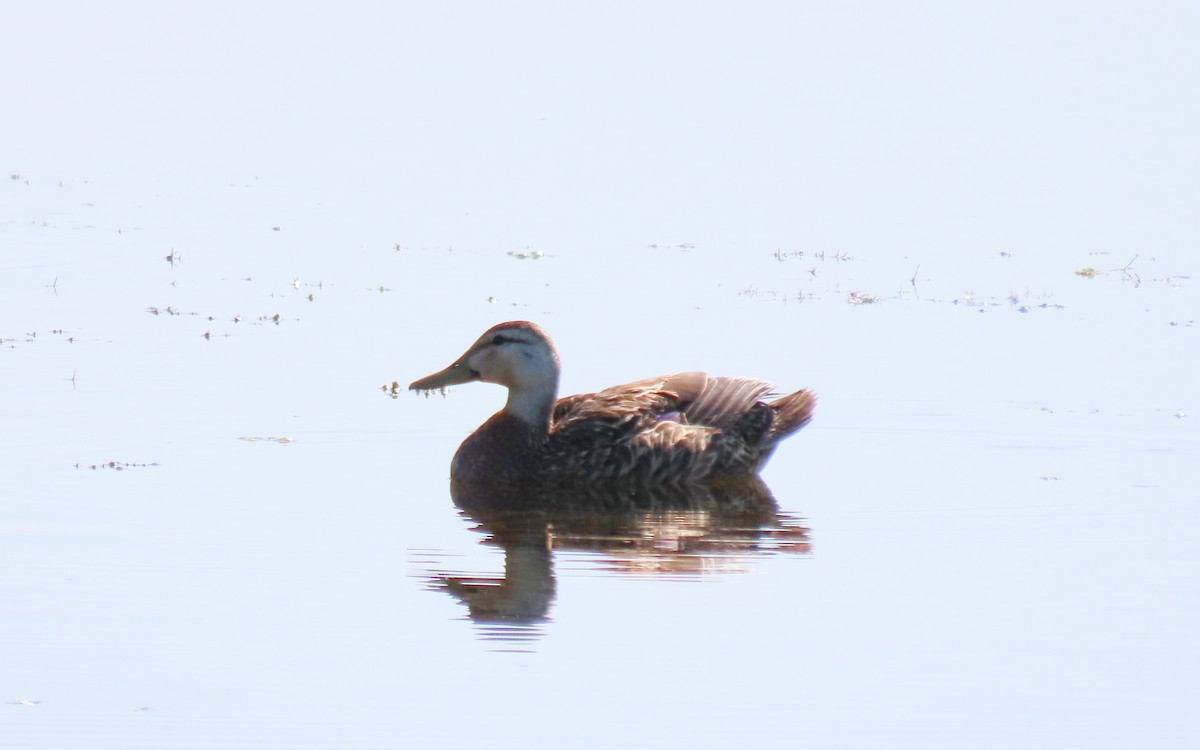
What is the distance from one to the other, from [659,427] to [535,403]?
2.35ft

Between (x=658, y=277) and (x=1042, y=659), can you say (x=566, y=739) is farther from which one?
(x=658, y=277)

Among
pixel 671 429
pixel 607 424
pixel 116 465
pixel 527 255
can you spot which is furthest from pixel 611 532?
pixel 527 255

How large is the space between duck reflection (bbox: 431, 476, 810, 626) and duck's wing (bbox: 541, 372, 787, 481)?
0.13 m

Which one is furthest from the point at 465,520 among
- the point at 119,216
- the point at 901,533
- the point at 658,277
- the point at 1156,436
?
the point at 119,216

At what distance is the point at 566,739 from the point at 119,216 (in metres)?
12.5

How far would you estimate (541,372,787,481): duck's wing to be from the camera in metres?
12.4

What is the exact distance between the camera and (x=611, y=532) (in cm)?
1120

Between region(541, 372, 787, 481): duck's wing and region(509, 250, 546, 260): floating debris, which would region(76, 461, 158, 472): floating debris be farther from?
region(509, 250, 546, 260): floating debris

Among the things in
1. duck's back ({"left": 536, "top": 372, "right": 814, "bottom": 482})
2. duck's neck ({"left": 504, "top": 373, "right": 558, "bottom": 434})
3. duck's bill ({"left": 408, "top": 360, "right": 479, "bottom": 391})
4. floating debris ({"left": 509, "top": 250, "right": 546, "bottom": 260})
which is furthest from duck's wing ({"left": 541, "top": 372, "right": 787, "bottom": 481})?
floating debris ({"left": 509, "top": 250, "right": 546, "bottom": 260})

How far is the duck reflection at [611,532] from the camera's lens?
968 centimetres

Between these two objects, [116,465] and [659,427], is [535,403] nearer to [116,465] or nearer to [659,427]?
[659,427]

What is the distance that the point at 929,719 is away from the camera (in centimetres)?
803

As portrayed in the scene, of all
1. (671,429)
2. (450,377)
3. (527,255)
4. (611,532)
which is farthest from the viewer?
(527,255)

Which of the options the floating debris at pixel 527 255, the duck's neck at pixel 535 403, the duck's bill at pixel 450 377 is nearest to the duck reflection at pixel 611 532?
the duck's neck at pixel 535 403
